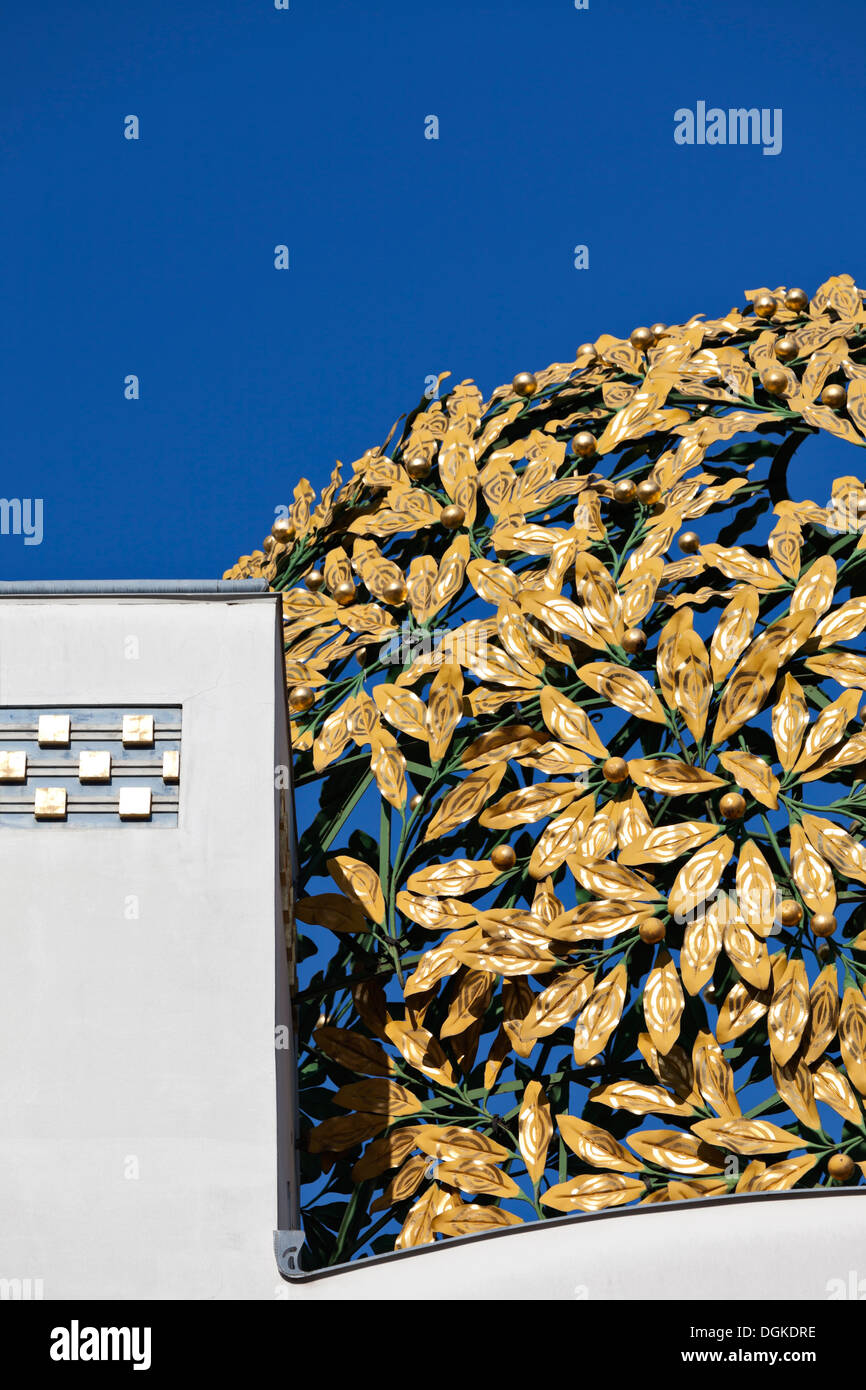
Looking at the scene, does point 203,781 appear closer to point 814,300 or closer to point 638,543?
point 638,543

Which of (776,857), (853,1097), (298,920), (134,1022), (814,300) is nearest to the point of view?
(134,1022)

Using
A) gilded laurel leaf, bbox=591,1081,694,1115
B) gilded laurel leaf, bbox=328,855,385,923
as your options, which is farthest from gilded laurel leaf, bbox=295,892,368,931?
gilded laurel leaf, bbox=591,1081,694,1115

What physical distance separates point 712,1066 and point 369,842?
69.5 inches

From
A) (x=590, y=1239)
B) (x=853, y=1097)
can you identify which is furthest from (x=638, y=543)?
(x=590, y=1239)

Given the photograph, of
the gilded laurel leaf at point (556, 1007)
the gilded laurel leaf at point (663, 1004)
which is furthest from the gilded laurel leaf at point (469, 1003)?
the gilded laurel leaf at point (663, 1004)

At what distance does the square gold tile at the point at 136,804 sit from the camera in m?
5.34

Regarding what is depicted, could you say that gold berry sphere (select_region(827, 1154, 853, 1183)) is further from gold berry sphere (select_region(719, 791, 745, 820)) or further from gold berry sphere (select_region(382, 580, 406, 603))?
gold berry sphere (select_region(382, 580, 406, 603))

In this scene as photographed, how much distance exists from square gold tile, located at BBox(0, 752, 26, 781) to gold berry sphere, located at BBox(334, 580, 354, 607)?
2447mm

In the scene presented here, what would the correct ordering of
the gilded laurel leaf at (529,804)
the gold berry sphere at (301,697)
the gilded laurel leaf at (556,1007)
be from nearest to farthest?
the gilded laurel leaf at (556,1007) → the gilded laurel leaf at (529,804) → the gold berry sphere at (301,697)

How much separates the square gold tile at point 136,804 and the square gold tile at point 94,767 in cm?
8

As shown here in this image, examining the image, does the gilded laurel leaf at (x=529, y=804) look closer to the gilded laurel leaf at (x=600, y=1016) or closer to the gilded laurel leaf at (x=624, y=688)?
the gilded laurel leaf at (x=624, y=688)

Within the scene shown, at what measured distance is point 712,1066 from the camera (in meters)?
5.88

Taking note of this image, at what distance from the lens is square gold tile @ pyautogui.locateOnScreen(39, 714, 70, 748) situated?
5.45 m
